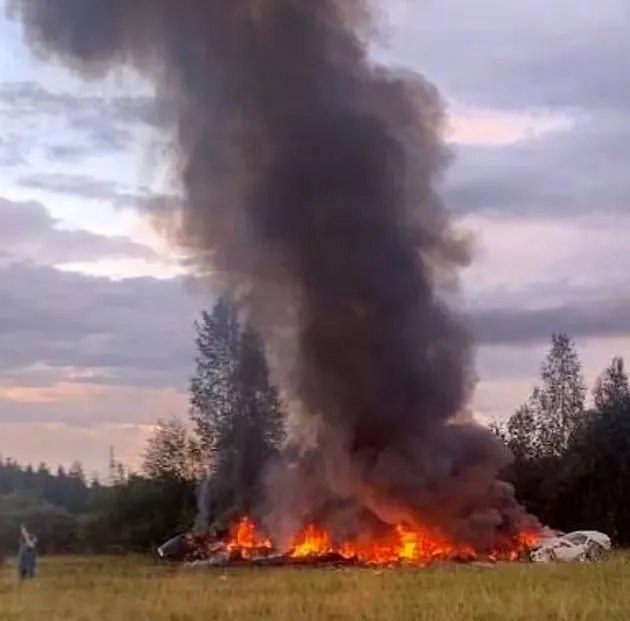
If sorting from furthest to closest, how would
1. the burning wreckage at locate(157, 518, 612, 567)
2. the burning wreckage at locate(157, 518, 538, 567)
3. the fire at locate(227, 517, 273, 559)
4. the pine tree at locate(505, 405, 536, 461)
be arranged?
1. the pine tree at locate(505, 405, 536, 461)
2. the fire at locate(227, 517, 273, 559)
3. the burning wreckage at locate(157, 518, 538, 567)
4. the burning wreckage at locate(157, 518, 612, 567)

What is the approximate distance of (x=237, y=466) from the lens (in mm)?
75625

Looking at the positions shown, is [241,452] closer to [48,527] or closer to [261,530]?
[48,527]

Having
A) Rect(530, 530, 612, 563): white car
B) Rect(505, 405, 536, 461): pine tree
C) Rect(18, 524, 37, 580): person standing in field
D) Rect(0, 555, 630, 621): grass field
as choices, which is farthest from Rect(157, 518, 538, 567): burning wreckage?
Rect(505, 405, 536, 461): pine tree

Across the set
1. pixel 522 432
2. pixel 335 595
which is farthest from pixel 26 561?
pixel 522 432

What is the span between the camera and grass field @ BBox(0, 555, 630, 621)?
2436cm

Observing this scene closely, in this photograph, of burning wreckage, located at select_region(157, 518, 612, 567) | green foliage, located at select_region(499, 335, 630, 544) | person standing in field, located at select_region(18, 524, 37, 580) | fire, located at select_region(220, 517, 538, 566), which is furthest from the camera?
green foliage, located at select_region(499, 335, 630, 544)

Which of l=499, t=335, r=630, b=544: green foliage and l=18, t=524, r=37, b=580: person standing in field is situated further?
l=499, t=335, r=630, b=544: green foliage

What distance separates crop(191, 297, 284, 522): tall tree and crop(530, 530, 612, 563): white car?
2174 cm

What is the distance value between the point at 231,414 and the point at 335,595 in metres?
51.2

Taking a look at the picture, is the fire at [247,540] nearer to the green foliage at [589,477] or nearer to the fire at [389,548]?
the fire at [389,548]

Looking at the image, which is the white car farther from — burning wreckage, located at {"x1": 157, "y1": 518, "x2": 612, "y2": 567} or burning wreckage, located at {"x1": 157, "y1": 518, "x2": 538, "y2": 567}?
burning wreckage, located at {"x1": 157, "y1": 518, "x2": 538, "y2": 567}

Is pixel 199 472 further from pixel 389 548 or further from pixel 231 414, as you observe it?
pixel 389 548

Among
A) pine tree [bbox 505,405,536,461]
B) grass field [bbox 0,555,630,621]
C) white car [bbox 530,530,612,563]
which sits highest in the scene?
pine tree [bbox 505,405,536,461]

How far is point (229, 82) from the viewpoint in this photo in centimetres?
5103
